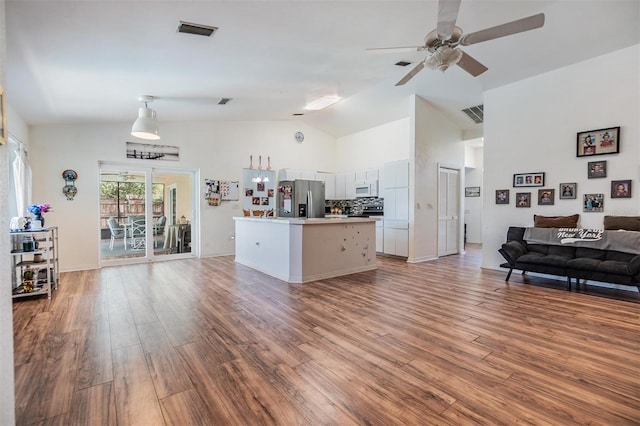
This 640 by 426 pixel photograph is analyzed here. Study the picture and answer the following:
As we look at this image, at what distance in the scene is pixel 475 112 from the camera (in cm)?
678

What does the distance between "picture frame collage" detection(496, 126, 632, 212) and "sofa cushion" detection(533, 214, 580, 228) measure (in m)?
0.21

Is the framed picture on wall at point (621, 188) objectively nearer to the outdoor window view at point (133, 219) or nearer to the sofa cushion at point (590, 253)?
the sofa cushion at point (590, 253)

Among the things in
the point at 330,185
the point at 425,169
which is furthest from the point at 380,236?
the point at 330,185

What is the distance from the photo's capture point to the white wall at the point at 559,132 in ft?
13.8

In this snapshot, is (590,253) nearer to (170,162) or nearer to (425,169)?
(425,169)

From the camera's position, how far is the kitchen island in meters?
4.75

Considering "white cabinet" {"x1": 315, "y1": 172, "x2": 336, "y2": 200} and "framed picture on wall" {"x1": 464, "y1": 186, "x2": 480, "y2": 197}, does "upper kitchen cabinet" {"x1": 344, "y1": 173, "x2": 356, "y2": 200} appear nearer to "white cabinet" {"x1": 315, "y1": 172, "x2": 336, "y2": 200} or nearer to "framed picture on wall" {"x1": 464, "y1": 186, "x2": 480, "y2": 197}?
"white cabinet" {"x1": 315, "y1": 172, "x2": 336, "y2": 200}

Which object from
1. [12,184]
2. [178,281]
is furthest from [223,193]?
[12,184]

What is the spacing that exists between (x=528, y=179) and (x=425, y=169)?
205 cm

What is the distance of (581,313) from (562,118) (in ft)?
10.3

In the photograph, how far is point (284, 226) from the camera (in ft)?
16.1

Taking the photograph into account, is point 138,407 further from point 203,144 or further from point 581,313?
point 203,144

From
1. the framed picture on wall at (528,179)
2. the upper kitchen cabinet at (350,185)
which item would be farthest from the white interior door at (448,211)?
the upper kitchen cabinet at (350,185)

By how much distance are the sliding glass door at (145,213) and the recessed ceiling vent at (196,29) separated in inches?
173
